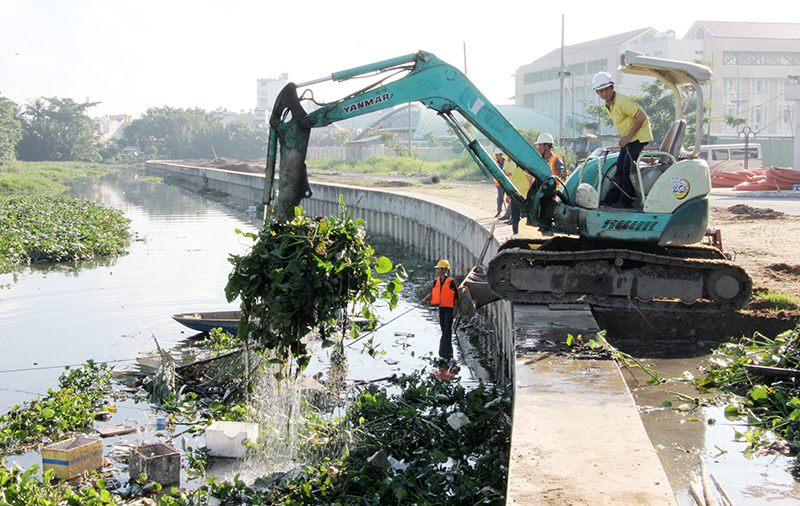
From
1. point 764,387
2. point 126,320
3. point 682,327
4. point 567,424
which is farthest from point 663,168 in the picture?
point 126,320

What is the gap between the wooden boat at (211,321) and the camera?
12914 mm

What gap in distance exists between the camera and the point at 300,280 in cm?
729

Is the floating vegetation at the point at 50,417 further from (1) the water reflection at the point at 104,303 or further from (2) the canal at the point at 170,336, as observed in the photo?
(1) the water reflection at the point at 104,303

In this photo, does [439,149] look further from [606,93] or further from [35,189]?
[606,93]

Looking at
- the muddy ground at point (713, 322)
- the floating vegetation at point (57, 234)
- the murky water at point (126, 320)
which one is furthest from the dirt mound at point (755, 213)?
the floating vegetation at point (57, 234)

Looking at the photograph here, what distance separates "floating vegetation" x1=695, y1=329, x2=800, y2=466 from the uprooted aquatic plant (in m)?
3.53

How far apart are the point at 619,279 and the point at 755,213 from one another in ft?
40.6

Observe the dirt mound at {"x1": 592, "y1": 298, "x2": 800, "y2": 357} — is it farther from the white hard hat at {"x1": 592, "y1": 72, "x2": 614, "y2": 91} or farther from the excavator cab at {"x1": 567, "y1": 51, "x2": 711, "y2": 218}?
the white hard hat at {"x1": 592, "y1": 72, "x2": 614, "y2": 91}

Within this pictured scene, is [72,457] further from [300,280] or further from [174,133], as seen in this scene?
→ [174,133]

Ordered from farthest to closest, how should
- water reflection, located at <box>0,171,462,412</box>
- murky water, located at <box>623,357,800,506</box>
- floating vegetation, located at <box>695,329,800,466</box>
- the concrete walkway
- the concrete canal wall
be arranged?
water reflection, located at <box>0,171,462,412</box> < the concrete canal wall < floating vegetation, located at <box>695,329,800,466</box> < murky water, located at <box>623,357,800,506</box> < the concrete walkway

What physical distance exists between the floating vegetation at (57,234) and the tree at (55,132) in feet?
295

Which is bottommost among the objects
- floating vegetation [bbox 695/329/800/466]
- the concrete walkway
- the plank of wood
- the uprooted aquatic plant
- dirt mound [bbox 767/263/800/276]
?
the plank of wood

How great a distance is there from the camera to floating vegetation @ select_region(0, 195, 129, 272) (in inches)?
869

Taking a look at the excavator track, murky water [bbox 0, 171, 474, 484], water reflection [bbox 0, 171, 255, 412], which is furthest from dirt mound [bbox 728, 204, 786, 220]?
water reflection [bbox 0, 171, 255, 412]
